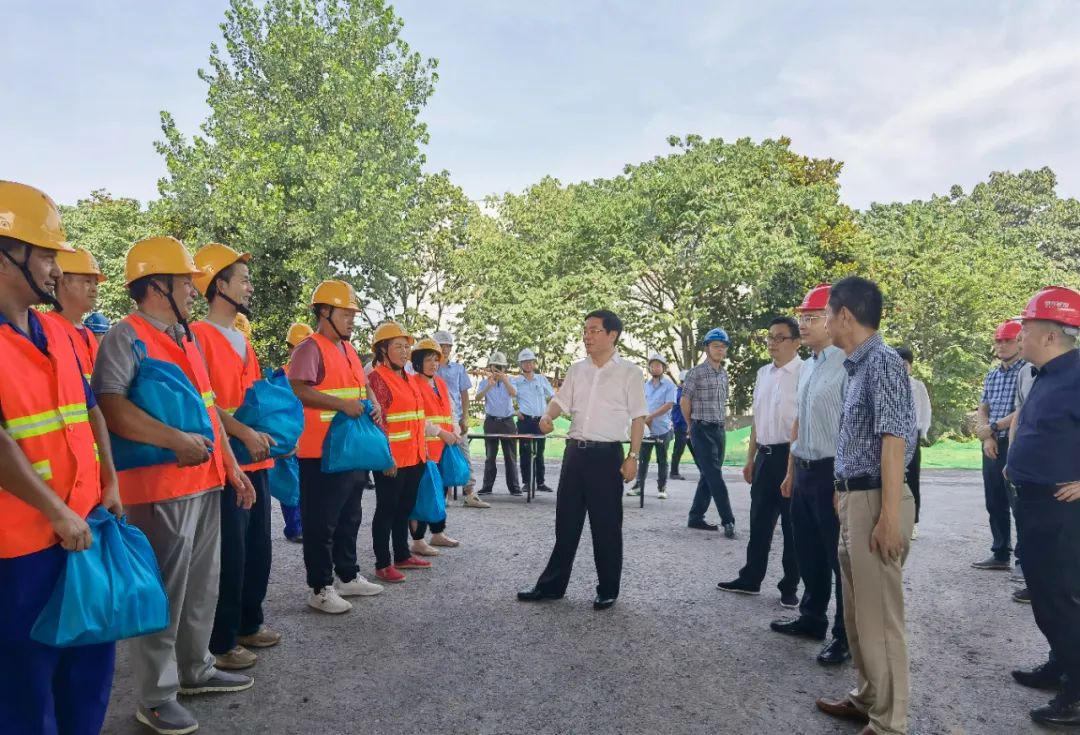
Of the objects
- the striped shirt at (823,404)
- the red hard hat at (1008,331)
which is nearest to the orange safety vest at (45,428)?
the striped shirt at (823,404)

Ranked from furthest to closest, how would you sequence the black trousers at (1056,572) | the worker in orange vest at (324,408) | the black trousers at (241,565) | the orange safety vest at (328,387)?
the orange safety vest at (328,387) < the worker in orange vest at (324,408) < the black trousers at (241,565) < the black trousers at (1056,572)

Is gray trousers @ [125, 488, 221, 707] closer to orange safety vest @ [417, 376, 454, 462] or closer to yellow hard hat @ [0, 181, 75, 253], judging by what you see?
yellow hard hat @ [0, 181, 75, 253]

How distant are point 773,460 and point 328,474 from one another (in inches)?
125

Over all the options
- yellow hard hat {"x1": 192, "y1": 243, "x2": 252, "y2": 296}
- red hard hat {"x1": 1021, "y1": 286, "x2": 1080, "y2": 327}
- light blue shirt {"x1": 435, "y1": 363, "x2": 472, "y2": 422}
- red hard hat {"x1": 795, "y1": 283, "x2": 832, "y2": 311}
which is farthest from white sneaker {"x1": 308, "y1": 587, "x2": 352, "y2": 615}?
light blue shirt {"x1": 435, "y1": 363, "x2": 472, "y2": 422}

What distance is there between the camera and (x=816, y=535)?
4.61 metres

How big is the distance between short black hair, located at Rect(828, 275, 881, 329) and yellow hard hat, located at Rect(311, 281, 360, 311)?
9.83 ft

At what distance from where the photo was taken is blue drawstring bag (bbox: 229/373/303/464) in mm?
3961

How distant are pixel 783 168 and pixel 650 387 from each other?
16032mm

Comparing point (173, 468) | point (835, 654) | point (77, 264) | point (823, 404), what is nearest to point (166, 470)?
point (173, 468)

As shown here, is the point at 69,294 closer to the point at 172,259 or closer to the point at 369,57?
the point at 172,259

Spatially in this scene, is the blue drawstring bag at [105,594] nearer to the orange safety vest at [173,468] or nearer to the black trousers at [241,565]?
the orange safety vest at [173,468]

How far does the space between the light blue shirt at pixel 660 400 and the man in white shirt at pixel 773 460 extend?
5.70m

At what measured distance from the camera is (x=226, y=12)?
2381cm

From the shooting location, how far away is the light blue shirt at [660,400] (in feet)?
37.8
